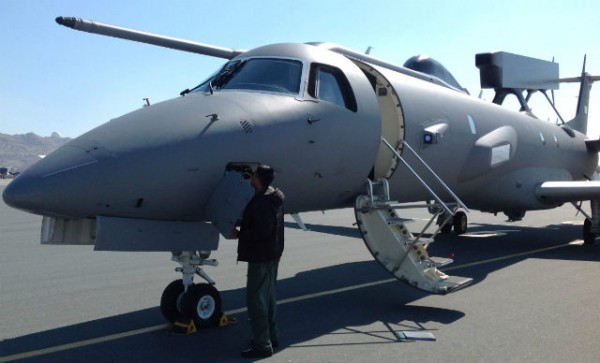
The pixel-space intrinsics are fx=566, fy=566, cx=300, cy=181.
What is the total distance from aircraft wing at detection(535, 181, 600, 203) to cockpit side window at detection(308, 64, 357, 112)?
307 inches

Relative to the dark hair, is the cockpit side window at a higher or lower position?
higher

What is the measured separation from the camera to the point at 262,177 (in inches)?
213

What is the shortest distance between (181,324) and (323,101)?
10.2 ft

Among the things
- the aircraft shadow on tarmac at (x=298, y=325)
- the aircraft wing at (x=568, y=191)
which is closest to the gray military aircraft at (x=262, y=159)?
the aircraft shadow on tarmac at (x=298, y=325)

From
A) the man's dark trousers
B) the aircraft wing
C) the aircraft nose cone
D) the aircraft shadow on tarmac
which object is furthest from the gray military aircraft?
the aircraft wing

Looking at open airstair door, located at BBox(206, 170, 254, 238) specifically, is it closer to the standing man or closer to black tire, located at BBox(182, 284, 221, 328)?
the standing man

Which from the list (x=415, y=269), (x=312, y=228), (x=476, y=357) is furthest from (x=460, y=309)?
(x=312, y=228)

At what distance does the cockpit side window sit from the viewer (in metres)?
7.10

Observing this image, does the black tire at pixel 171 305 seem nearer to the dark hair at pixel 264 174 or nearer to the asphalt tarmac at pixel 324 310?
the asphalt tarmac at pixel 324 310

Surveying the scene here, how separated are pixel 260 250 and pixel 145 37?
→ 5842 millimetres

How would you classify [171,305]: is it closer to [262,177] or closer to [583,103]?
[262,177]

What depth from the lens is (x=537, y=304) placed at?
7.42 meters

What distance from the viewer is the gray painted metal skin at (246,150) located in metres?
5.02

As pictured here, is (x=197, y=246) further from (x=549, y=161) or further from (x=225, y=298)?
(x=549, y=161)
